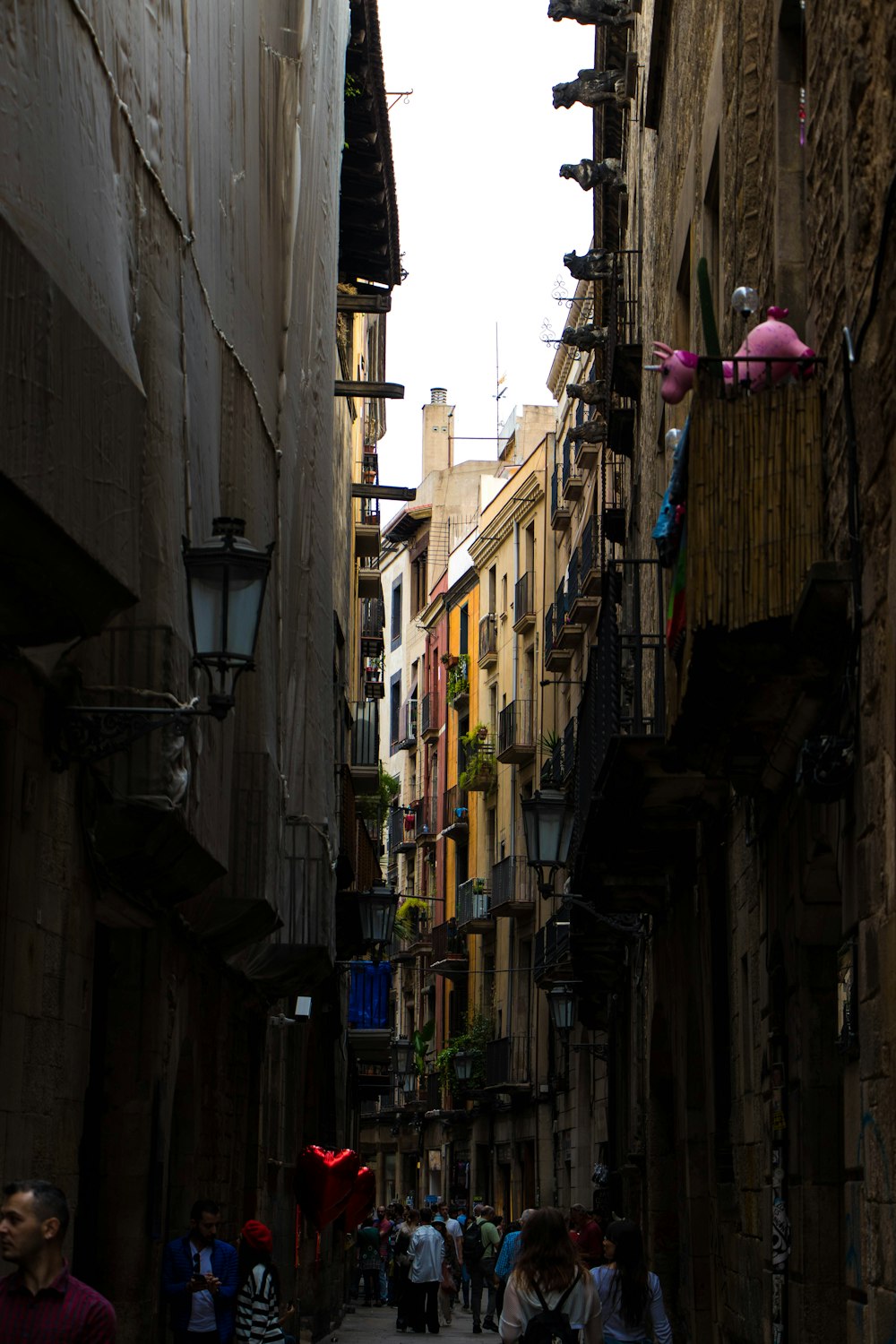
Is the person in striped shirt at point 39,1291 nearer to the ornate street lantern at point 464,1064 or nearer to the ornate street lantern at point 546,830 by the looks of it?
the ornate street lantern at point 546,830

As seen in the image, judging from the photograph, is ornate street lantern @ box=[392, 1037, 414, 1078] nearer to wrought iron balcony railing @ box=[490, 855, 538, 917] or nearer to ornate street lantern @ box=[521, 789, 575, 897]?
wrought iron balcony railing @ box=[490, 855, 538, 917]

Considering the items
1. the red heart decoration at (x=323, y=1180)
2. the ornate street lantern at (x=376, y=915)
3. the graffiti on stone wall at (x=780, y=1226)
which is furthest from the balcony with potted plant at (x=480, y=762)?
the graffiti on stone wall at (x=780, y=1226)

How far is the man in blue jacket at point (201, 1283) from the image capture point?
11.0 meters

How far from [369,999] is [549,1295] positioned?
29.9 metres

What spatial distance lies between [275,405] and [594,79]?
11.6m

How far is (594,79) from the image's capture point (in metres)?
24.5

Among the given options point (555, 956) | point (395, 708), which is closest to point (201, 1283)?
point (555, 956)

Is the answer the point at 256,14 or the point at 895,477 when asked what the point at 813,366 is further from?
the point at 256,14

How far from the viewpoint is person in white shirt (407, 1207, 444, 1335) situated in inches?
968

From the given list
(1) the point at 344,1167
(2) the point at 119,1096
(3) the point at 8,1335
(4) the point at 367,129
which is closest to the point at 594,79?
(4) the point at 367,129

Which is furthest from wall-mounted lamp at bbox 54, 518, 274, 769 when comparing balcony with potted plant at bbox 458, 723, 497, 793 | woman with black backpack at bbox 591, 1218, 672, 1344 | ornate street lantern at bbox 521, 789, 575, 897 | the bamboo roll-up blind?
balcony with potted plant at bbox 458, 723, 497, 793

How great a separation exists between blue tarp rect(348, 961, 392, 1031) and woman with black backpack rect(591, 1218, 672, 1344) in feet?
86.1

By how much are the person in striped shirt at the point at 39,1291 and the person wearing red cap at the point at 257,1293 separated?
5.83 meters

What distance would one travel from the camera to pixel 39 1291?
5.02 m
